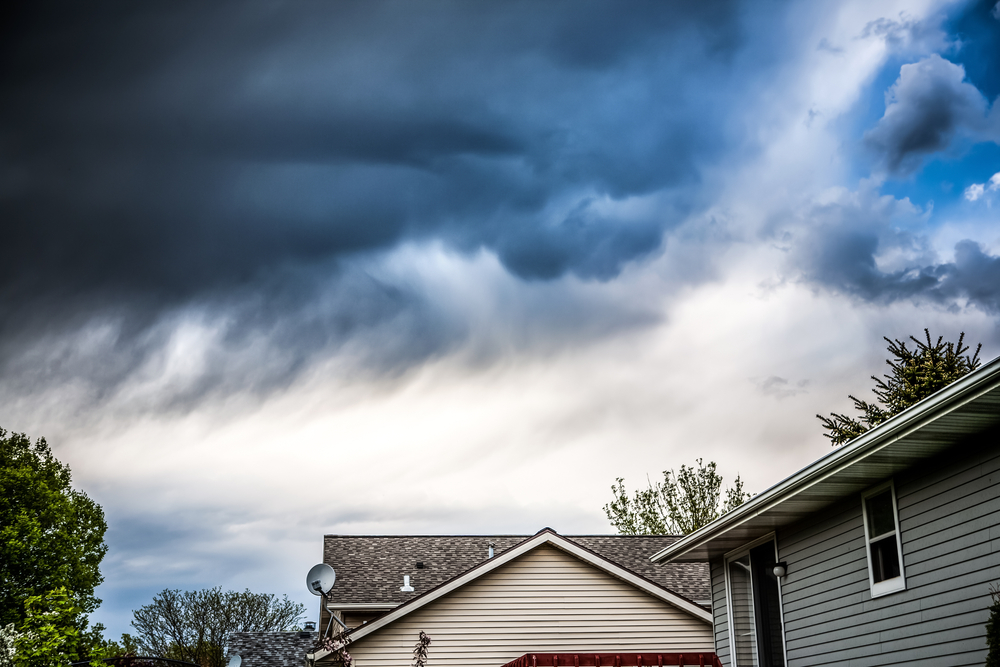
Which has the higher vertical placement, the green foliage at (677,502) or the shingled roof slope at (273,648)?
the green foliage at (677,502)

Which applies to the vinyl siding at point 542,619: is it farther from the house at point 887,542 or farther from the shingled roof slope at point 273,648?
the shingled roof slope at point 273,648

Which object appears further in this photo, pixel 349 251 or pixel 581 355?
pixel 581 355

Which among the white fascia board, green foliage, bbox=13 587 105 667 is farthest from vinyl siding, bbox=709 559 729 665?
green foliage, bbox=13 587 105 667

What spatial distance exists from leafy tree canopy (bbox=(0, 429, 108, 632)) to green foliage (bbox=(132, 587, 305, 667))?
1498 cm

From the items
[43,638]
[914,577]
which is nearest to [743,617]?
[914,577]

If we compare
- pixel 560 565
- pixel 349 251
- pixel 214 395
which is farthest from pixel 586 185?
pixel 214 395

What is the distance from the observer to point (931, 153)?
64.3 ft

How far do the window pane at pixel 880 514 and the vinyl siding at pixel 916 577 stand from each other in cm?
19

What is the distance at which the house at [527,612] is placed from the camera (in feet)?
62.7

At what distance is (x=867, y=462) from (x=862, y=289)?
55.5 feet

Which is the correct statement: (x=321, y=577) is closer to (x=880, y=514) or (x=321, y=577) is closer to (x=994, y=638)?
(x=880, y=514)

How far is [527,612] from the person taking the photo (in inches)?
786

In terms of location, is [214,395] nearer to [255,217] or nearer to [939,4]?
[255,217]

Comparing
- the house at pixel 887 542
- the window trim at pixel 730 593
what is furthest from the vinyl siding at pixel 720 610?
the house at pixel 887 542
